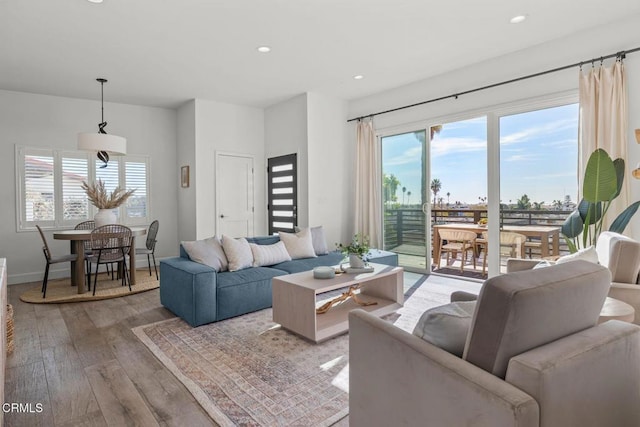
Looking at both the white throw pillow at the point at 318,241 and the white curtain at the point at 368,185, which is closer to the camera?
the white throw pillow at the point at 318,241

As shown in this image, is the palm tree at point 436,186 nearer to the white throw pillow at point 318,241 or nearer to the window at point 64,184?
the white throw pillow at point 318,241

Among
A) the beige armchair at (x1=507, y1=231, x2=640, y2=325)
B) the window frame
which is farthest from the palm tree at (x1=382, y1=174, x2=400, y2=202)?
the beige armchair at (x1=507, y1=231, x2=640, y2=325)

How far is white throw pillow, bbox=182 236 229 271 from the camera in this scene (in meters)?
3.58

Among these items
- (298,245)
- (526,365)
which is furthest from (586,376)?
(298,245)

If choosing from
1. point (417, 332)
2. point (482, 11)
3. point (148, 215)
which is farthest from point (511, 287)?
point (148, 215)

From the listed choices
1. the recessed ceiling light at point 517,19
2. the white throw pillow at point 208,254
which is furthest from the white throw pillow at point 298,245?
the recessed ceiling light at point 517,19

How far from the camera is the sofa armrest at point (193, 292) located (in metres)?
3.17

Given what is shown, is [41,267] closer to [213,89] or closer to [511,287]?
[213,89]

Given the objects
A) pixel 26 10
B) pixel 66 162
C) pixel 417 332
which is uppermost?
pixel 26 10

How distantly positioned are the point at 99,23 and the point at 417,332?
3831 millimetres

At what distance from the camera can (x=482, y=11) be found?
323 centimetres

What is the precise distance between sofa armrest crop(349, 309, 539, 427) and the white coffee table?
1.28 m

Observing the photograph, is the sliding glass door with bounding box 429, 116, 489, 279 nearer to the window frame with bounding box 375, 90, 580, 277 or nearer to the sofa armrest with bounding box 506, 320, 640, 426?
the window frame with bounding box 375, 90, 580, 277

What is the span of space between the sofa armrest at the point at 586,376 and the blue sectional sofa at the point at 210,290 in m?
2.70
